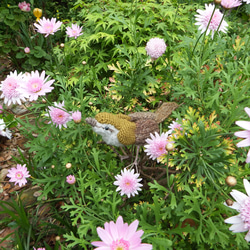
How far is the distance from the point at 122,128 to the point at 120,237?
1.61 ft

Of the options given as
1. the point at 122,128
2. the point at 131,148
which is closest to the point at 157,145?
the point at 122,128

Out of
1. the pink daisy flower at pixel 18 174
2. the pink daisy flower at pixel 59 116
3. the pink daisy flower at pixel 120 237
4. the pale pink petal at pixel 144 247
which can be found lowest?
the pale pink petal at pixel 144 247

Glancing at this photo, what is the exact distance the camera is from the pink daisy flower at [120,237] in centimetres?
73

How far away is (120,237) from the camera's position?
77 cm

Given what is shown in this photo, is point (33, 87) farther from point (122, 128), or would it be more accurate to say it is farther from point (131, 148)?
point (131, 148)

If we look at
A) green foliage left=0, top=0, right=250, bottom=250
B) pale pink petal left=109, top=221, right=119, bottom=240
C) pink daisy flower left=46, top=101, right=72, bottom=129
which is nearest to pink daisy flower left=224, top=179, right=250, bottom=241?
green foliage left=0, top=0, right=250, bottom=250

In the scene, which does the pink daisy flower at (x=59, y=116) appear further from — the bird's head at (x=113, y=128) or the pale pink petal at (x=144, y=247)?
the pale pink petal at (x=144, y=247)

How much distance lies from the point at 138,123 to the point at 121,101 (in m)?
0.53

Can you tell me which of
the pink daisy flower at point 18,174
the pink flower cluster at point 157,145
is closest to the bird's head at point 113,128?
the pink flower cluster at point 157,145

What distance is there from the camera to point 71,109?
1.37 m

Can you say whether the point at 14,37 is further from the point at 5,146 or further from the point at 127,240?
the point at 127,240

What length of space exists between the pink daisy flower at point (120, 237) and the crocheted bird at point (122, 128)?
0.41 metres

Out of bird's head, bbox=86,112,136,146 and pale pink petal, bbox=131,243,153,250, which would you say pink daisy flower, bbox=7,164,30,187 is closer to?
bird's head, bbox=86,112,136,146

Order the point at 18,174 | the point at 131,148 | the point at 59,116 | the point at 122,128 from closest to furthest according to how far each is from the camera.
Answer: the point at 122,128, the point at 59,116, the point at 131,148, the point at 18,174
